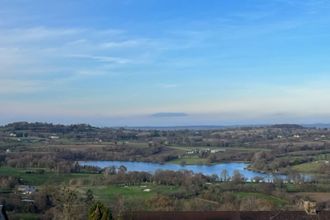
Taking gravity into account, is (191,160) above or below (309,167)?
below

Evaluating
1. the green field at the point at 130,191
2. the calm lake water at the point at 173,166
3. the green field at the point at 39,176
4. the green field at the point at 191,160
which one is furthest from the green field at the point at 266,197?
the green field at the point at 191,160

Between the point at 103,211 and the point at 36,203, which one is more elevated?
the point at 103,211

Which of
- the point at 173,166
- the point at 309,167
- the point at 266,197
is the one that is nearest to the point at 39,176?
the point at 266,197

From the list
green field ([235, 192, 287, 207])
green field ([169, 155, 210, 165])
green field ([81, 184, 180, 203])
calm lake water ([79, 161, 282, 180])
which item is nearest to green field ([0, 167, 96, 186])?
green field ([81, 184, 180, 203])

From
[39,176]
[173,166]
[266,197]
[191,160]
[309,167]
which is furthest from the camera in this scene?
[191,160]

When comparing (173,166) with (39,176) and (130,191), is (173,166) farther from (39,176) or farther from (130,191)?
(130,191)

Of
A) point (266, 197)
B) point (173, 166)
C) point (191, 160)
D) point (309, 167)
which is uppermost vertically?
point (309, 167)

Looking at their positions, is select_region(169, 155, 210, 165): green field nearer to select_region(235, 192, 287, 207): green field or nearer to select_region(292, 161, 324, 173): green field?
select_region(292, 161, 324, 173): green field

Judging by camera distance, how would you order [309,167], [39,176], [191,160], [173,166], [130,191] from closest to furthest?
[130,191] → [39,176] → [309,167] → [173,166] → [191,160]

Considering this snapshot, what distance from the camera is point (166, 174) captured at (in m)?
48.3

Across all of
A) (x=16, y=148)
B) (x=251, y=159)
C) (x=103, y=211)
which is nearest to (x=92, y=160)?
(x=16, y=148)

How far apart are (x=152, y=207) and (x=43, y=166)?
1139 inches

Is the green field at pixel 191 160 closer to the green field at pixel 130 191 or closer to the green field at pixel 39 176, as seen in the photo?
the green field at pixel 39 176

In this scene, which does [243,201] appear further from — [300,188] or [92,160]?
[92,160]
